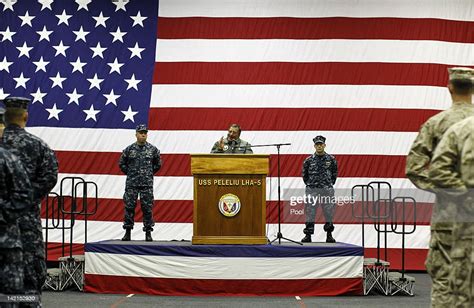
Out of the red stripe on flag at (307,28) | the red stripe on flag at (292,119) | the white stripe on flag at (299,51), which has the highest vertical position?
the red stripe on flag at (307,28)

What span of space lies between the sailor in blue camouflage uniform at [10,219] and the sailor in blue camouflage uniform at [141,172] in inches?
220

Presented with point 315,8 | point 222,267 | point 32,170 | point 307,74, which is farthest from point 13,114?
point 315,8

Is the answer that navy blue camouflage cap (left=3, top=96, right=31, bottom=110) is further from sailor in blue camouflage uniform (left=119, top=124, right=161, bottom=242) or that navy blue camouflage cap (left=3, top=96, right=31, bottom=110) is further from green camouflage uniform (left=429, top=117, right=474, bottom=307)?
sailor in blue camouflage uniform (left=119, top=124, right=161, bottom=242)

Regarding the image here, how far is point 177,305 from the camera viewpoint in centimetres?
801

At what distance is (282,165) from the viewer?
11.7m

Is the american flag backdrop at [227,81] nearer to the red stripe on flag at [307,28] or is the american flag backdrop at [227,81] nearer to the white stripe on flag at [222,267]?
the red stripe on flag at [307,28]

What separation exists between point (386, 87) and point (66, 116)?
5041 millimetres

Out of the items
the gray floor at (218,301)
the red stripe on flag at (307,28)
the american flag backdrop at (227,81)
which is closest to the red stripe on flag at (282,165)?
the american flag backdrop at (227,81)

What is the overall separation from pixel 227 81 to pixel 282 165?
5.20ft

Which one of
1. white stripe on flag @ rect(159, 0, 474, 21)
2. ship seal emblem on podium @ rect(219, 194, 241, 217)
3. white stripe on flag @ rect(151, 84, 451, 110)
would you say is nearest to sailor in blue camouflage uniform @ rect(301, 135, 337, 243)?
white stripe on flag @ rect(151, 84, 451, 110)

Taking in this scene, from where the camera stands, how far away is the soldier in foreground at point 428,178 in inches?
167

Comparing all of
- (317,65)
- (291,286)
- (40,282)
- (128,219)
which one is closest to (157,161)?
(128,219)

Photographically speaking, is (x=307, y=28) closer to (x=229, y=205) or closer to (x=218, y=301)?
(x=229, y=205)

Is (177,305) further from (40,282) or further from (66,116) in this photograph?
(66,116)
